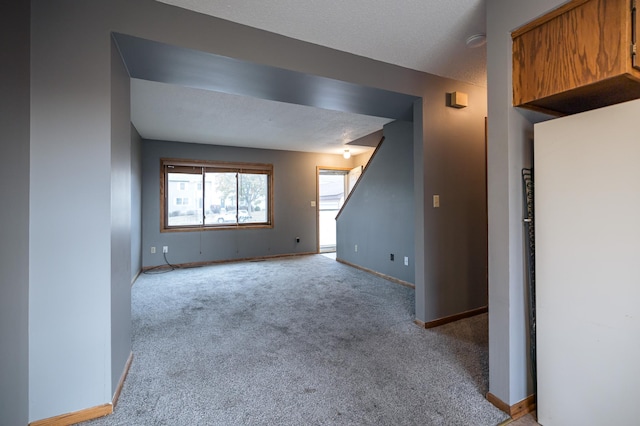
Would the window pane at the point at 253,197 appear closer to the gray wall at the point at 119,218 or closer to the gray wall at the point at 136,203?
the gray wall at the point at 136,203

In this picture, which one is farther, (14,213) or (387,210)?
(387,210)

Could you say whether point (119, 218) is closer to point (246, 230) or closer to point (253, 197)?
point (246, 230)

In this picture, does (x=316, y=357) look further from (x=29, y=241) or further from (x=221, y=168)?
(x=221, y=168)

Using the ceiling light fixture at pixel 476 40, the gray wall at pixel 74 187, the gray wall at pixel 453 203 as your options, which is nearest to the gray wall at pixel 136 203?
the gray wall at pixel 74 187

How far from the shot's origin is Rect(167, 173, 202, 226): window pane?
5.60m

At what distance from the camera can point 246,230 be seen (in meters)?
6.16

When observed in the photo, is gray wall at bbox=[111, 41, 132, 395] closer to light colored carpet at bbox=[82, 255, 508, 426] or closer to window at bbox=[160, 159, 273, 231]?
light colored carpet at bbox=[82, 255, 508, 426]

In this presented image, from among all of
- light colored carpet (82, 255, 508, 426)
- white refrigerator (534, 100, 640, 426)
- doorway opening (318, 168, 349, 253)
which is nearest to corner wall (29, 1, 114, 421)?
light colored carpet (82, 255, 508, 426)

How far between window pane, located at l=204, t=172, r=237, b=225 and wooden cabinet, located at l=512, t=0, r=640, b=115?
541cm

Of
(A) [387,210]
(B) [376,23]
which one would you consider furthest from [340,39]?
(A) [387,210]

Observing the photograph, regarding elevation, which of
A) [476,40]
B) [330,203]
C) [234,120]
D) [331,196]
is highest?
[234,120]

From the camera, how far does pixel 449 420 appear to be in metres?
1.54

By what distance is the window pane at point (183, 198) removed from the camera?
5.60 meters

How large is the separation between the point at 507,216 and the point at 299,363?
172 cm
